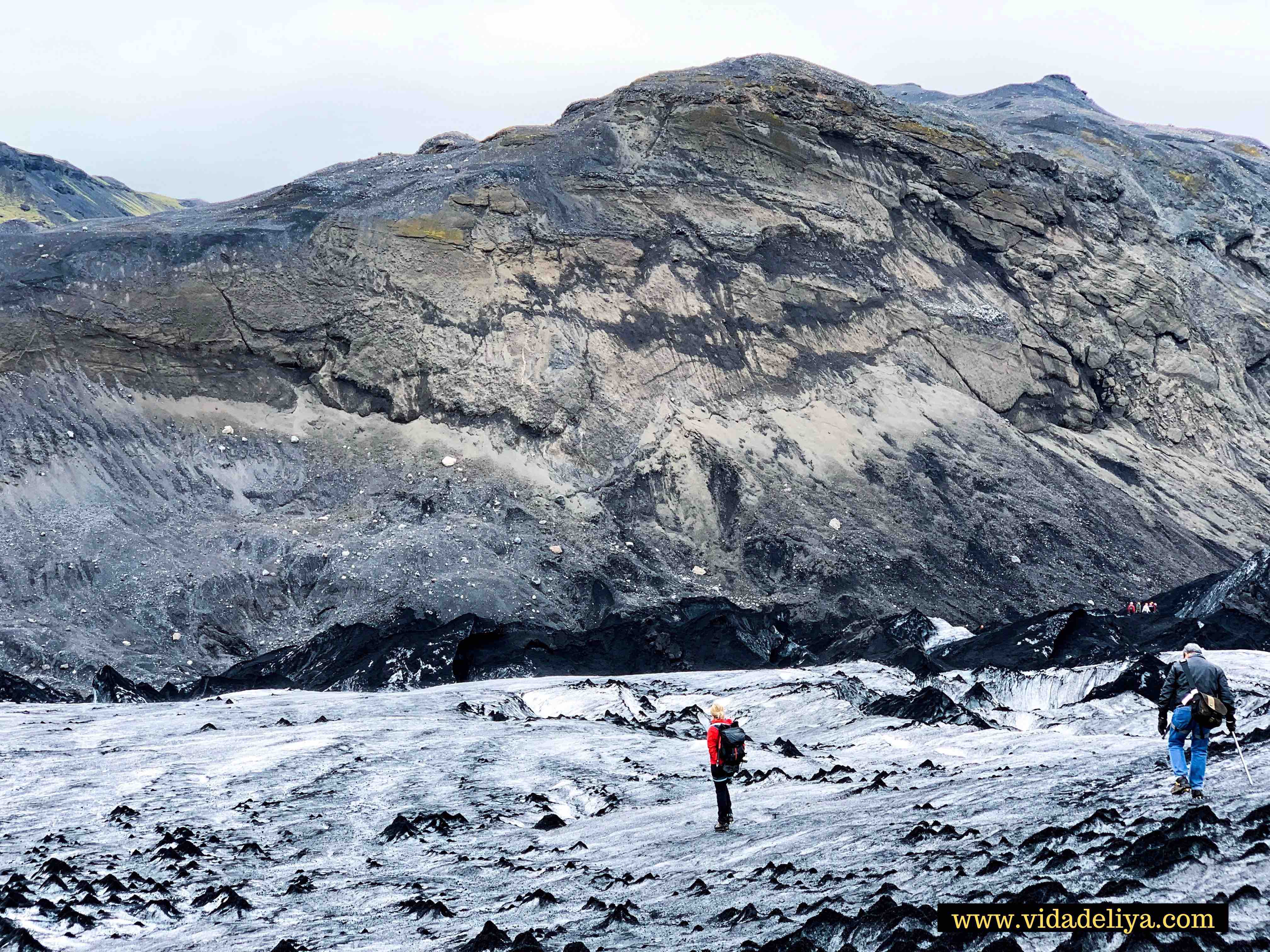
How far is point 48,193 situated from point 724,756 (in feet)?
343

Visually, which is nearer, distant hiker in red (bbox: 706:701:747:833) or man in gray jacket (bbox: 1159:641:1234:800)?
man in gray jacket (bbox: 1159:641:1234:800)

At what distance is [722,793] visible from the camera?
1136cm

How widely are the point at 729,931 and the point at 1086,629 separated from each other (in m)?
18.2

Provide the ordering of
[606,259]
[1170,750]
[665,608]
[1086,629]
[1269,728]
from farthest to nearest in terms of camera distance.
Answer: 1. [606,259]
2. [665,608]
3. [1086,629]
4. [1269,728]
5. [1170,750]

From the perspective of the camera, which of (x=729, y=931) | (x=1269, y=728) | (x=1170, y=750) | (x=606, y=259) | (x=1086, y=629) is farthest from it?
(x=606, y=259)

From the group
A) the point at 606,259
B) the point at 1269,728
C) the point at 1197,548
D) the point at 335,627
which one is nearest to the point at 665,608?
the point at 335,627

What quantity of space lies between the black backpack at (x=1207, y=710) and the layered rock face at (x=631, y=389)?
2214 centimetres

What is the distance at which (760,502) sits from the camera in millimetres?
37094

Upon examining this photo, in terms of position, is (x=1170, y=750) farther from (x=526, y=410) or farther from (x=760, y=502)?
(x=526, y=410)

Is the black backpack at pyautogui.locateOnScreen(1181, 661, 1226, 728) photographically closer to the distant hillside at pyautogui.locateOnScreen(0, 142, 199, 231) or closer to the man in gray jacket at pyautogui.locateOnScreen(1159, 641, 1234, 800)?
the man in gray jacket at pyautogui.locateOnScreen(1159, 641, 1234, 800)

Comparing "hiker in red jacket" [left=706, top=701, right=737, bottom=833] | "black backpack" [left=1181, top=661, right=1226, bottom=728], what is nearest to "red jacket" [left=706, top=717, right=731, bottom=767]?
"hiker in red jacket" [left=706, top=701, right=737, bottom=833]

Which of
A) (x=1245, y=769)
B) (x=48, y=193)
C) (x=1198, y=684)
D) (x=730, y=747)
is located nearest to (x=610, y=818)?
(x=730, y=747)

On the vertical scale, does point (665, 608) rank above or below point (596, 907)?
below

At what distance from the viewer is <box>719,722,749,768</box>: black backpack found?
448 inches
